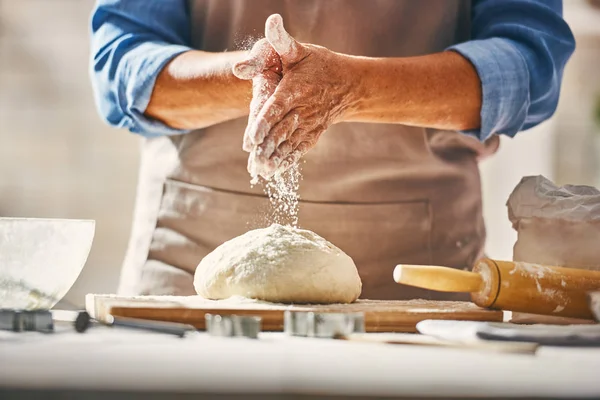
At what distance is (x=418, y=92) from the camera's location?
1.46 meters

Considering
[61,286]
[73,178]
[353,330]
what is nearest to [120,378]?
[353,330]

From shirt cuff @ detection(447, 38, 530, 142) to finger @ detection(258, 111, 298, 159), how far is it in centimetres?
50

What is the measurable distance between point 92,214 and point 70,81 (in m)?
0.57

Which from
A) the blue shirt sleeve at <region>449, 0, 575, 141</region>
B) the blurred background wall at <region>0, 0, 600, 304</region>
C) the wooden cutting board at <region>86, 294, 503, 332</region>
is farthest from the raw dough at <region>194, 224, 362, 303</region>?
the blurred background wall at <region>0, 0, 600, 304</region>

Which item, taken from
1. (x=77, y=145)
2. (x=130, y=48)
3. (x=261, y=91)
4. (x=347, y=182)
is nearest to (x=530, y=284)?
(x=261, y=91)

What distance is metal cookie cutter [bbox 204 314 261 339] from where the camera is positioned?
92cm

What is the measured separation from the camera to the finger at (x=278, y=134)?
113 centimetres

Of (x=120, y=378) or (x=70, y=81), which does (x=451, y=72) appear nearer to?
(x=120, y=378)

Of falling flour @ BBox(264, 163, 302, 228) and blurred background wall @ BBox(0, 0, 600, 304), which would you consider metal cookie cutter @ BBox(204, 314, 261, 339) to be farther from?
blurred background wall @ BBox(0, 0, 600, 304)

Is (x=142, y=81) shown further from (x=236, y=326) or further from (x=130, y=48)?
(x=236, y=326)

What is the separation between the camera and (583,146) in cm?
338

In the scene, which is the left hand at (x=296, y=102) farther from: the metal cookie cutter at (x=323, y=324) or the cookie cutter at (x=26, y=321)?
the cookie cutter at (x=26, y=321)

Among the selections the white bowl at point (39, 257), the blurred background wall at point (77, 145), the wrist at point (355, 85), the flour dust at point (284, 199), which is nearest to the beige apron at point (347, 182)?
the flour dust at point (284, 199)

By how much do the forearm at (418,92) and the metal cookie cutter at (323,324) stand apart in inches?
19.5
